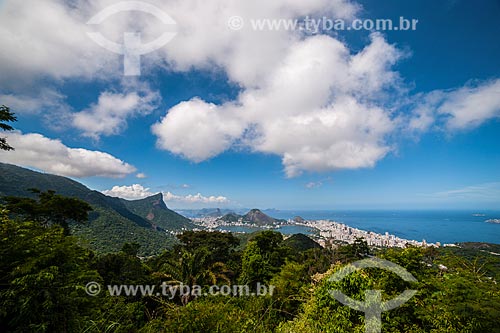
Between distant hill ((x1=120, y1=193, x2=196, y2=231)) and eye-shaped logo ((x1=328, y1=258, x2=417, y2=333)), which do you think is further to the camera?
distant hill ((x1=120, y1=193, x2=196, y2=231))

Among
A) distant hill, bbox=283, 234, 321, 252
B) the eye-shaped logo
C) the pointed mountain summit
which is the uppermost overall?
the eye-shaped logo

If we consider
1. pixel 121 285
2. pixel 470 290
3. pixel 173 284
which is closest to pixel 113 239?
pixel 121 285

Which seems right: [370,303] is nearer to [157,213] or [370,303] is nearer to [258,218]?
[157,213]

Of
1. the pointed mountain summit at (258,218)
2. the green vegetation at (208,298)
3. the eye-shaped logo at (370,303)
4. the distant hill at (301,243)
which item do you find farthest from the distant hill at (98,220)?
the pointed mountain summit at (258,218)

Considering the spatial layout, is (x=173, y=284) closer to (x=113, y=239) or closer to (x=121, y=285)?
(x=121, y=285)

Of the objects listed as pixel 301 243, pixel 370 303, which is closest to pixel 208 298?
pixel 370 303

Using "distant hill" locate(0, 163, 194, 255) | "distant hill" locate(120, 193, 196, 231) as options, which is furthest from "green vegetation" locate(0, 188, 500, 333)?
"distant hill" locate(120, 193, 196, 231)

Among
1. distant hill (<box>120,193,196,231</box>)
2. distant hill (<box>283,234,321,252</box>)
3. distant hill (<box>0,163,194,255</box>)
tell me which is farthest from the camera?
Result: distant hill (<box>120,193,196,231</box>)

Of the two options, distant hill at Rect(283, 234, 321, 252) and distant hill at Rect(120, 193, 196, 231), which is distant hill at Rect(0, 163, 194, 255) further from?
distant hill at Rect(283, 234, 321, 252)

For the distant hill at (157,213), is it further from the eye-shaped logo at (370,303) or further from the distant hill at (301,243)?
the eye-shaped logo at (370,303)

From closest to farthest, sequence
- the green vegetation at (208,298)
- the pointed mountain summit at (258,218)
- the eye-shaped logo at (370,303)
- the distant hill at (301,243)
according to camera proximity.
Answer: the green vegetation at (208,298), the eye-shaped logo at (370,303), the distant hill at (301,243), the pointed mountain summit at (258,218)

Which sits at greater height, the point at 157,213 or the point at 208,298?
the point at 208,298
